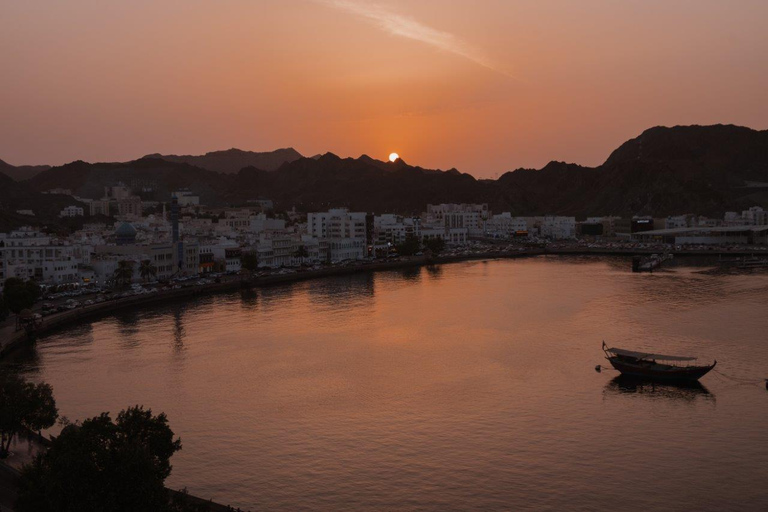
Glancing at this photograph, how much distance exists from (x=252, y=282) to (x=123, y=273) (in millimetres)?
8558

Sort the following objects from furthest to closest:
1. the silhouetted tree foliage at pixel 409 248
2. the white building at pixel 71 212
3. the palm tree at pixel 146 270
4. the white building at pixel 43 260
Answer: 1. the white building at pixel 71 212
2. the silhouetted tree foliage at pixel 409 248
3. the palm tree at pixel 146 270
4. the white building at pixel 43 260

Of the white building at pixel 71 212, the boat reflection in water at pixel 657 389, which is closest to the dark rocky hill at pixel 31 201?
the white building at pixel 71 212

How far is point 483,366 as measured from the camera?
2448 cm

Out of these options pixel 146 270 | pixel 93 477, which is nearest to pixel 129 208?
pixel 146 270

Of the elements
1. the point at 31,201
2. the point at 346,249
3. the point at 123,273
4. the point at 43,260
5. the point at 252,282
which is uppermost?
the point at 31,201

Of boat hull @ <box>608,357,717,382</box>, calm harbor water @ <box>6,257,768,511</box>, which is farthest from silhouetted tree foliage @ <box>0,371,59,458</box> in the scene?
boat hull @ <box>608,357,717,382</box>

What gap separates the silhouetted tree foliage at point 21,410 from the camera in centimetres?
1431

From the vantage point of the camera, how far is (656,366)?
22.9 metres

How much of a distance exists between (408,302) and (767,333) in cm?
1794

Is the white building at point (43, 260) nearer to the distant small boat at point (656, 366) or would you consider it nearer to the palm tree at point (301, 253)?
the palm tree at point (301, 253)

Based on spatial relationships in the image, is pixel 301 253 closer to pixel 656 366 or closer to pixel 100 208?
pixel 656 366

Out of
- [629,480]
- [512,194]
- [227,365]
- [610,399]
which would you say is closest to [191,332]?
[227,365]

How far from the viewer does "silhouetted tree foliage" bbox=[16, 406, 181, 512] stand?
1050 centimetres

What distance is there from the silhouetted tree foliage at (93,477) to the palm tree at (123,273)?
34133 mm
